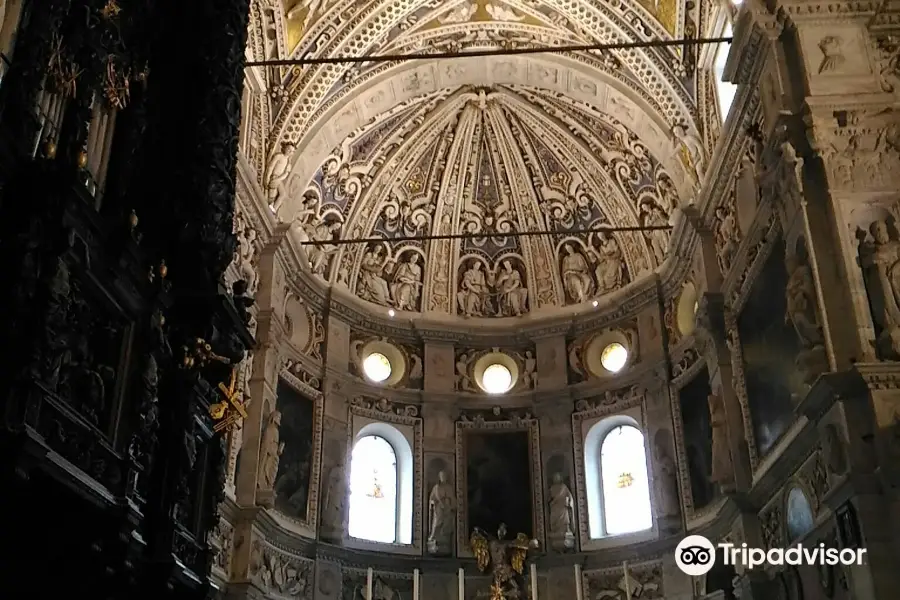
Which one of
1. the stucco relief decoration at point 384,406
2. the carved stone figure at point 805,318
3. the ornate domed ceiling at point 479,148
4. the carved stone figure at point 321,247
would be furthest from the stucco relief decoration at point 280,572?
the carved stone figure at point 805,318

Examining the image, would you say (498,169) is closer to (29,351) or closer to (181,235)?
(181,235)

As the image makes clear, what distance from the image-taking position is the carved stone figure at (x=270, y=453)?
16.5 metres

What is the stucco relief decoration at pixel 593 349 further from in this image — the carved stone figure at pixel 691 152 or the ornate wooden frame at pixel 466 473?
the carved stone figure at pixel 691 152

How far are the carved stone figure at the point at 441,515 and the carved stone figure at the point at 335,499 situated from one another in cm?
205

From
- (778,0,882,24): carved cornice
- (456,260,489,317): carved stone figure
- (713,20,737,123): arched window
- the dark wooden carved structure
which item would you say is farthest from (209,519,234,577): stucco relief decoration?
(778,0,882,24): carved cornice

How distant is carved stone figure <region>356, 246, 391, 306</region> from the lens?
22.1 m

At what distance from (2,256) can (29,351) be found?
2.54ft

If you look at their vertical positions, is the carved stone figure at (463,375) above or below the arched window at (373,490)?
above

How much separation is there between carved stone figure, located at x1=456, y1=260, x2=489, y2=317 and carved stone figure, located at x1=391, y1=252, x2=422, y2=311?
108 centimetres

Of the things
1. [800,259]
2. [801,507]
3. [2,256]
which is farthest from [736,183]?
[2,256]

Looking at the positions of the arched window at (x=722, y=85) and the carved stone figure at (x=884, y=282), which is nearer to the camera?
the carved stone figure at (x=884, y=282)

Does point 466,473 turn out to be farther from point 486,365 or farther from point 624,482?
point 624,482

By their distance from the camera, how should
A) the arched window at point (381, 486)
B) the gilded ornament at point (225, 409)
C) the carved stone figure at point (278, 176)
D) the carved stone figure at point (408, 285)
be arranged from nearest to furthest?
the gilded ornament at point (225, 409) < the carved stone figure at point (278, 176) < the arched window at point (381, 486) < the carved stone figure at point (408, 285)

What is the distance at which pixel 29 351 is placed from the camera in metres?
6.62
